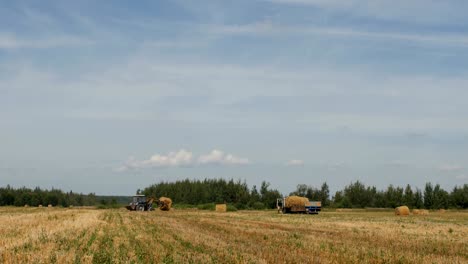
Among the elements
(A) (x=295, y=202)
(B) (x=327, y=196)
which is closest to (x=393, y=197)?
(B) (x=327, y=196)

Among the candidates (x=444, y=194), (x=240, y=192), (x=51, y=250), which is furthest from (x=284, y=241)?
(x=444, y=194)

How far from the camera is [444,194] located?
129125 millimetres

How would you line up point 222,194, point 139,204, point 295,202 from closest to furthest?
point 295,202
point 139,204
point 222,194

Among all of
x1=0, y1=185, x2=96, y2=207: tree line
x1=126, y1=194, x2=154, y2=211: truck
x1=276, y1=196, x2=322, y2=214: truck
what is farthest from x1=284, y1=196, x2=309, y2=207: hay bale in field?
x1=0, y1=185, x2=96, y2=207: tree line

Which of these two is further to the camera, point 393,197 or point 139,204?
point 393,197

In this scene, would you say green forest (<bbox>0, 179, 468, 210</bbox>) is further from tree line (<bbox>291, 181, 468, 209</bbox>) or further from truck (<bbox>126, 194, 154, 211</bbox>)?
truck (<bbox>126, 194, 154, 211</bbox>)

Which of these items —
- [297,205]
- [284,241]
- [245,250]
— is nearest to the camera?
[245,250]

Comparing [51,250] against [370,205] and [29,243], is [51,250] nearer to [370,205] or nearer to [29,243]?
[29,243]

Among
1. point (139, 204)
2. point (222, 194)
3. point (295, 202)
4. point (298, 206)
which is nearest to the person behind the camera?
point (298, 206)

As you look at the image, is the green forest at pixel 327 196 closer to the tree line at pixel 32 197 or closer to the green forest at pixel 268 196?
the green forest at pixel 268 196

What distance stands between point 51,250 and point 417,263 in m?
12.1

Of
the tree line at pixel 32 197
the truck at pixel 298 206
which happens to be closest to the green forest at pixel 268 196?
the tree line at pixel 32 197

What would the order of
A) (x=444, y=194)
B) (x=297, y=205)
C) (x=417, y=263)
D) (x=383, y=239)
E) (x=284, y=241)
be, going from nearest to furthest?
1. (x=417, y=263)
2. (x=284, y=241)
3. (x=383, y=239)
4. (x=297, y=205)
5. (x=444, y=194)

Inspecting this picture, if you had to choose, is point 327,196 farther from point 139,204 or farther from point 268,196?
point 139,204
